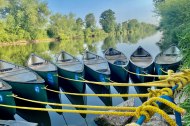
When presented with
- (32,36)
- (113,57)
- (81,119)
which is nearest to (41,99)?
(81,119)

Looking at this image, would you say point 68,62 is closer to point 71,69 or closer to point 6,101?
point 71,69

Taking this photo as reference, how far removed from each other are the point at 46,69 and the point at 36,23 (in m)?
53.6

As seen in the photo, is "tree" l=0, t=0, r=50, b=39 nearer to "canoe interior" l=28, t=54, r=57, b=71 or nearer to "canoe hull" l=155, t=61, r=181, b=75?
"canoe interior" l=28, t=54, r=57, b=71

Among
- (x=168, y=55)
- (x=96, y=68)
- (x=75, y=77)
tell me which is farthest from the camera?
(x=168, y=55)

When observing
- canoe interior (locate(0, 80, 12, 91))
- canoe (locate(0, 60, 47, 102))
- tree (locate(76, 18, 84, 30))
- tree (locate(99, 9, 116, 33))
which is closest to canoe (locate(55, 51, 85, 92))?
canoe (locate(0, 60, 47, 102))

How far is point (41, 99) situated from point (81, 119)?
6.27 feet

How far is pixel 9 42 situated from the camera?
182ft

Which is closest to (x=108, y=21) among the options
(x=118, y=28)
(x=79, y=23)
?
(x=118, y=28)

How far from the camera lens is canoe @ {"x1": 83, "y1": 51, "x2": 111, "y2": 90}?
40.2 feet

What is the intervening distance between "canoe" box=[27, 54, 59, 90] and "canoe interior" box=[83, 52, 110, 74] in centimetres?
211

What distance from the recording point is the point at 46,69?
13977 millimetres

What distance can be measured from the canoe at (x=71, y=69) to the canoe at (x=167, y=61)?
375cm

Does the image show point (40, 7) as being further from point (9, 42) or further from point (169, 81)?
point (169, 81)

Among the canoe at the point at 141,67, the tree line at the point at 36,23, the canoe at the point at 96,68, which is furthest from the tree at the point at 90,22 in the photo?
the canoe at the point at 96,68
